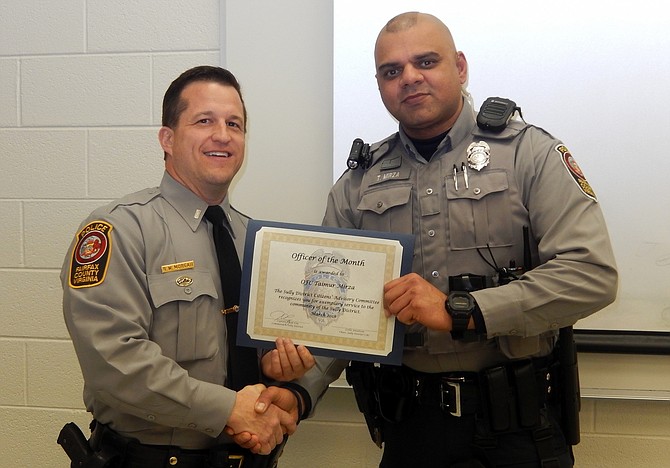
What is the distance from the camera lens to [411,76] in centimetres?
154

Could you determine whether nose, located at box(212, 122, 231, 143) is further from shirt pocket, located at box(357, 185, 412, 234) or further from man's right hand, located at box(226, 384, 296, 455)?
man's right hand, located at box(226, 384, 296, 455)

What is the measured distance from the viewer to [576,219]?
4.69 feet

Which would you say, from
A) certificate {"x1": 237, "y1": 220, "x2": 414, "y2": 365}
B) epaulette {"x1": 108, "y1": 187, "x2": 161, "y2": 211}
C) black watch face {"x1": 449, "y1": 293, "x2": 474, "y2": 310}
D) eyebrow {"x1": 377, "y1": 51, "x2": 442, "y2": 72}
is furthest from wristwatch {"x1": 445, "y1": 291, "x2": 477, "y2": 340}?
epaulette {"x1": 108, "y1": 187, "x2": 161, "y2": 211}

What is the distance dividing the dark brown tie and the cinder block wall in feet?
1.91

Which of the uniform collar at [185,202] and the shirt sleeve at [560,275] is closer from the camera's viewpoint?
the shirt sleeve at [560,275]

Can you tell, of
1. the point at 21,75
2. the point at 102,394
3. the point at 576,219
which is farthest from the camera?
the point at 21,75

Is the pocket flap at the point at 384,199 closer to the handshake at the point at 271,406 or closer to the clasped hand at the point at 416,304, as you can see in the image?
the clasped hand at the point at 416,304

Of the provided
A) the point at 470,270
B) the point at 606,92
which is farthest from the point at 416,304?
the point at 606,92

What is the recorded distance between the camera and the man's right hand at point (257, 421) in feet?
4.47

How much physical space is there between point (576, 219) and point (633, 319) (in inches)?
26.2

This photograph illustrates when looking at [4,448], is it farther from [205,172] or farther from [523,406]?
[523,406]

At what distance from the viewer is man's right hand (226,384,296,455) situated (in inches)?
53.7

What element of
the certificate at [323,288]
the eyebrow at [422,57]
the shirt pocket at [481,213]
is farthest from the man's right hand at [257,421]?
the eyebrow at [422,57]

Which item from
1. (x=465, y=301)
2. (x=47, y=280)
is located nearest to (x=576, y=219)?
(x=465, y=301)
